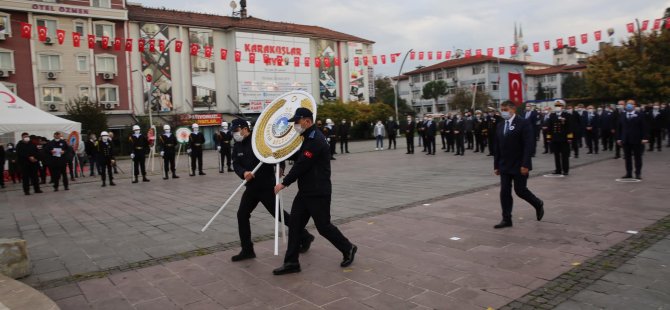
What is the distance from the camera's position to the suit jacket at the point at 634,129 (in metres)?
10.2

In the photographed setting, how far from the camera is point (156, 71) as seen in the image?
Result: 137 ft

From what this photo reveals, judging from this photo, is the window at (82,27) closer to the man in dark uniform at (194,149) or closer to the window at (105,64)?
the window at (105,64)

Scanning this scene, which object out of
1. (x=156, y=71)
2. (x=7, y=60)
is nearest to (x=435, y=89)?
(x=156, y=71)

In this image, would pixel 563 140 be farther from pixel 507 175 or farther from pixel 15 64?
pixel 15 64

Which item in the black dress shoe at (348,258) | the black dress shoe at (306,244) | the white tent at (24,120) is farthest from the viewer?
the white tent at (24,120)

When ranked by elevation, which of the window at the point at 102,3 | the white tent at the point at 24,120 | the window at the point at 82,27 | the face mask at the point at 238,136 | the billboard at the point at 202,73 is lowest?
the face mask at the point at 238,136

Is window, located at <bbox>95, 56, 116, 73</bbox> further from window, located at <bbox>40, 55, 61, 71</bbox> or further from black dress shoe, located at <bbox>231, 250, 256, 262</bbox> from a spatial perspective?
black dress shoe, located at <bbox>231, 250, 256, 262</bbox>

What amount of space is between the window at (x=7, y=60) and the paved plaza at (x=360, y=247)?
31845 mm

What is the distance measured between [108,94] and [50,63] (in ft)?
15.8

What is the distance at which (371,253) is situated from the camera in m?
5.66

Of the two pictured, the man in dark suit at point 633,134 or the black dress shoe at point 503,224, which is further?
the man in dark suit at point 633,134

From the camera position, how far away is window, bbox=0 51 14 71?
118ft

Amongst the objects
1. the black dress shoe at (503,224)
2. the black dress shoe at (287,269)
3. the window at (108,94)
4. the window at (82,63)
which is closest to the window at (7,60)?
the window at (82,63)

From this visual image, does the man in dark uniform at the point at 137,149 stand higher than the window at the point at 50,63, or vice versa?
the window at the point at 50,63
